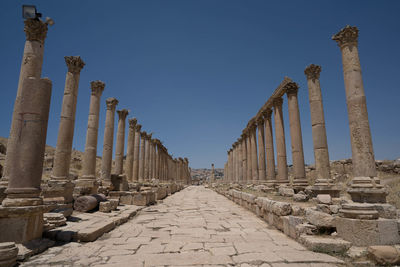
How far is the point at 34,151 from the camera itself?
5578mm

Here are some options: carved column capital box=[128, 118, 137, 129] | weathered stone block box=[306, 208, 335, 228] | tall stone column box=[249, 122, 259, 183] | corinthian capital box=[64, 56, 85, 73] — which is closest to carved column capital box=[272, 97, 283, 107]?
tall stone column box=[249, 122, 259, 183]

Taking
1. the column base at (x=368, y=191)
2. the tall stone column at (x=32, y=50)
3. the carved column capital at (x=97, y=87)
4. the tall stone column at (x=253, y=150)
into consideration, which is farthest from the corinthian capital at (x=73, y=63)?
the tall stone column at (x=253, y=150)

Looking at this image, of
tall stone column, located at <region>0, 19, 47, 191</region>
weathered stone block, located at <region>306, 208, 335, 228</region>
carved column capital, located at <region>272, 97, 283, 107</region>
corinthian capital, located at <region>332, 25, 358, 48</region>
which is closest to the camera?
weathered stone block, located at <region>306, 208, 335, 228</region>

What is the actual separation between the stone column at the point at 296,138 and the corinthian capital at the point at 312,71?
289 cm

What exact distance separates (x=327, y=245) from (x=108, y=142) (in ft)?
49.3

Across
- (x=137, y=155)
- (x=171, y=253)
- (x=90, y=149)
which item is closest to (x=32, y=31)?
(x=90, y=149)

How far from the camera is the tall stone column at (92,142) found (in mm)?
12755

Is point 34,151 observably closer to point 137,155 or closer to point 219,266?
point 219,266

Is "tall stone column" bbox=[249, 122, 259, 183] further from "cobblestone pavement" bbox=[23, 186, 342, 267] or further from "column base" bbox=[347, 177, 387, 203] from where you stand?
"column base" bbox=[347, 177, 387, 203]

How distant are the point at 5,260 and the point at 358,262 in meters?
6.04

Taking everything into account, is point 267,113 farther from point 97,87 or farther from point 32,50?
point 32,50

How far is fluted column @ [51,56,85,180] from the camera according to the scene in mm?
10414

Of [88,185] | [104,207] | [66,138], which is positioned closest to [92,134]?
[66,138]

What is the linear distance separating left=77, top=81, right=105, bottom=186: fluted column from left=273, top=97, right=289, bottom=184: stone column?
38.9 feet
